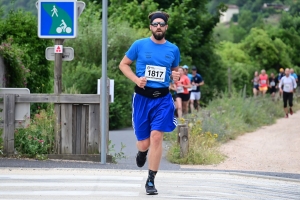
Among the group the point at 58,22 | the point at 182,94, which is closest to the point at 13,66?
the point at 58,22

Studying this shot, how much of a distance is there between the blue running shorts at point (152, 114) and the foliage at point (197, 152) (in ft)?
16.6

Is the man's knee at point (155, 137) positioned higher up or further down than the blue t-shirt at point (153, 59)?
further down

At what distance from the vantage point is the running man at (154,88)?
9930 millimetres

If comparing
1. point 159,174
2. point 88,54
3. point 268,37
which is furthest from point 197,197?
point 268,37

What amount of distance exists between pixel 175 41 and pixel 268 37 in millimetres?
38011

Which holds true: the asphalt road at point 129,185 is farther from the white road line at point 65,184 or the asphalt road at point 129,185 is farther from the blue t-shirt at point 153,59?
the blue t-shirt at point 153,59

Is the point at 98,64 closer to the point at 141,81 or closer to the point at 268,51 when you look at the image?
the point at 141,81

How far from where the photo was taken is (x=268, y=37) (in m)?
71.2

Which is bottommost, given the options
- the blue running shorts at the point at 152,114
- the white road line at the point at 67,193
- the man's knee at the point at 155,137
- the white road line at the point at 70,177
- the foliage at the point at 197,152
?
the foliage at the point at 197,152

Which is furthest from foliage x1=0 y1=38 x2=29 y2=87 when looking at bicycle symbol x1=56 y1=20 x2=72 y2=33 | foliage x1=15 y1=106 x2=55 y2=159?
foliage x1=15 y1=106 x2=55 y2=159

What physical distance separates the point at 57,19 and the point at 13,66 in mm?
3796

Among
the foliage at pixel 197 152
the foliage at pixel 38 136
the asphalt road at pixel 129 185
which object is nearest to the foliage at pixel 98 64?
the foliage at pixel 197 152

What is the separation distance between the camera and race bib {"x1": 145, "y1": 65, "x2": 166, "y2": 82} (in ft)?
32.5

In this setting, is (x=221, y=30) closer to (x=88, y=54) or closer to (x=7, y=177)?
(x=88, y=54)
